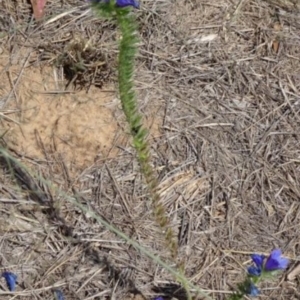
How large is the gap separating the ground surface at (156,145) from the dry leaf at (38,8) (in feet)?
0.08

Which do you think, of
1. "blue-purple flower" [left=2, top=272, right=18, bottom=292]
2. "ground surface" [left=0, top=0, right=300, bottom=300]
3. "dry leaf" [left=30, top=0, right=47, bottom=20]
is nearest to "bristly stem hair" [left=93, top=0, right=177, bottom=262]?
"ground surface" [left=0, top=0, right=300, bottom=300]

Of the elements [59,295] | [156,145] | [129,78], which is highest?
[129,78]

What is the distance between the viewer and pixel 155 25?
108 inches

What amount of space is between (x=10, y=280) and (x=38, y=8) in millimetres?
931

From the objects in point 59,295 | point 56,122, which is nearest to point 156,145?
point 56,122

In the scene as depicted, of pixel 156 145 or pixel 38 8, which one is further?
pixel 38 8

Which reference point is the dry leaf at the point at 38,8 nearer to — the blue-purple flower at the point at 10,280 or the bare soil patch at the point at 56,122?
the bare soil patch at the point at 56,122

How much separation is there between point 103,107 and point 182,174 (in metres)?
0.33

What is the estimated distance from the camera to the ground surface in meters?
2.31

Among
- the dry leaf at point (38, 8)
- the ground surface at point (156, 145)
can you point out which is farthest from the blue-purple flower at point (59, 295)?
the dry leaf at point (38, 8)

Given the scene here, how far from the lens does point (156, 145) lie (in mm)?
2527

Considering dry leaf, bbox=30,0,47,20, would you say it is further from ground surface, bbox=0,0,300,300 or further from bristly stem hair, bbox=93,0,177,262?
bristly stem hair, bbox=93,0,177,262

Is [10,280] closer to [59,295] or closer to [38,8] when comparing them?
[59,295]

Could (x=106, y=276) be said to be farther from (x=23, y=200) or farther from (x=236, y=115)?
(x=236, y=115)
